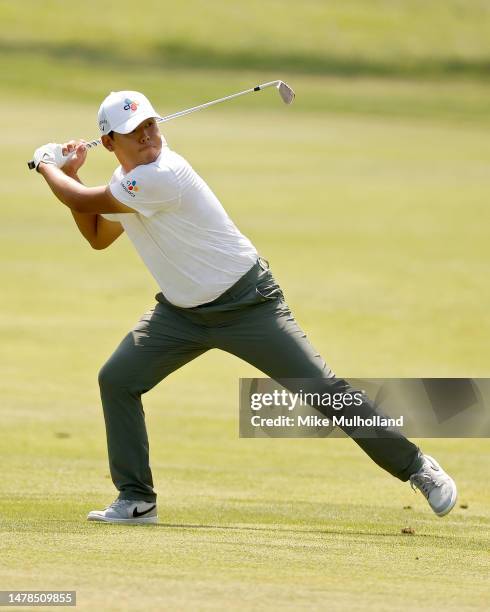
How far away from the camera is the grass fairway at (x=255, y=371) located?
17.5 ft

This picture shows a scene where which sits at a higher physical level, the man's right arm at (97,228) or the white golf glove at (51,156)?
the white golf glove at (51,156)

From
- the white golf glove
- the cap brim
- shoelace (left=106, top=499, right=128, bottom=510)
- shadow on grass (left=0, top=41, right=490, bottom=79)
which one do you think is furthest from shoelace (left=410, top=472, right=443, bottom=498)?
shadow on grass (left=0, top=41, right=490, bottom=79)

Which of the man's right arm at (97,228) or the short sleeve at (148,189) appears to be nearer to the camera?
the short sleeve at (148,189)

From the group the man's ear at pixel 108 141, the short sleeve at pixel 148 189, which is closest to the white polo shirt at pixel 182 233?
the short sleeve at pixel 148 189

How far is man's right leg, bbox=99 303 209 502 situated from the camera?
697cm

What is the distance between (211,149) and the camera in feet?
93.6

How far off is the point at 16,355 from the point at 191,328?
6913mm

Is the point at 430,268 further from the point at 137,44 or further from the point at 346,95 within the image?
the point at 137,44

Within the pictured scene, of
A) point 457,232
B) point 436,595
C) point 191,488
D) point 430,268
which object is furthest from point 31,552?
point 457,232

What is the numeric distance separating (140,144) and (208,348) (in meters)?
0.99

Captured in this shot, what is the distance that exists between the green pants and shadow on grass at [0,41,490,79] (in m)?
47.4

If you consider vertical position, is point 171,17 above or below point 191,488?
above

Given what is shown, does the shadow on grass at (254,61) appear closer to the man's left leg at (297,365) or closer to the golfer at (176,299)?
the golfer at (176,299)

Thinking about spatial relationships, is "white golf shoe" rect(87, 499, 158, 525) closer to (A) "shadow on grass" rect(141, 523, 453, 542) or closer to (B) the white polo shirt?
(A) "shadow on grass" rect(141, 523, 453, 542)
